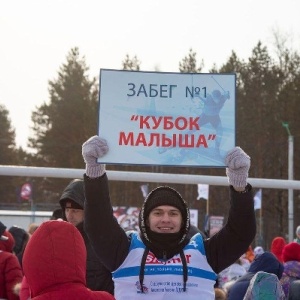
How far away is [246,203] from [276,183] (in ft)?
10.4

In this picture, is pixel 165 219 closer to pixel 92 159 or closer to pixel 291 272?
pixel 92 159

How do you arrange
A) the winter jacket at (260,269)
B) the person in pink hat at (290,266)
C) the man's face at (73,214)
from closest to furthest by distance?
1. the man's face at (73,214)
2. the winter jacket at (260,269)
3. the person in pink hat at (290,266)

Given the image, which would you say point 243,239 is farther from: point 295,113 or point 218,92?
point 295,113

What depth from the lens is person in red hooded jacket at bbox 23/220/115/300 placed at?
2816 mm

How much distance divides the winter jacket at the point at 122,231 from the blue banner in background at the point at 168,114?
73cm

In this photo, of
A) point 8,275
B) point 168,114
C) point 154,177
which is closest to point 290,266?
point 154,177

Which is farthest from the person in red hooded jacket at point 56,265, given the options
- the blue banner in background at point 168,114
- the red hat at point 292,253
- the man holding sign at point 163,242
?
the red hat at point 292,253

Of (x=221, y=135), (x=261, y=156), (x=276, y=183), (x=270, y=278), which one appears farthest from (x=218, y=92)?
(x=261, y=156)

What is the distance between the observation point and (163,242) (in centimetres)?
374

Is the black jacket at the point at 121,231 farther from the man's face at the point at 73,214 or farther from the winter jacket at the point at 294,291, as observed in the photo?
the winter jacket at the point at 294,291

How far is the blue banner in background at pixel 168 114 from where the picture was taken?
4586mm

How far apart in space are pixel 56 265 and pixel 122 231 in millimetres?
1032

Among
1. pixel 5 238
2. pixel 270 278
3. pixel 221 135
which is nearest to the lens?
pixel 270 278

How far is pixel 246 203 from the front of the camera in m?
3.85
